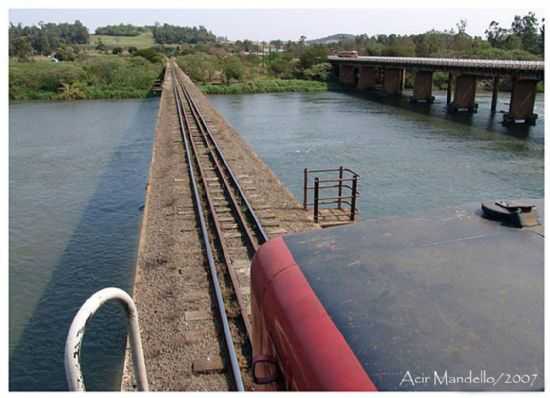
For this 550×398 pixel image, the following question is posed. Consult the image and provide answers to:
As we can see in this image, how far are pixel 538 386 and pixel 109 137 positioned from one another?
29770 mm

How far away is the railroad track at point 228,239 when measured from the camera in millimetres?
6105

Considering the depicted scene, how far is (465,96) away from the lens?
137 ft

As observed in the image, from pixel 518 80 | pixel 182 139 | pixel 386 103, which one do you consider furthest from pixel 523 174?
pixel 386 103

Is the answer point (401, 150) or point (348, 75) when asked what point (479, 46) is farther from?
point (401, 150)

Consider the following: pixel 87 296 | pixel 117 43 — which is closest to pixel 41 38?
pixel 117 43

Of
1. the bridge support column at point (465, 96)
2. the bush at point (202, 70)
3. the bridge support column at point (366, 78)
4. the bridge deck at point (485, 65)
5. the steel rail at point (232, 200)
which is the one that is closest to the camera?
the steel rail at point (232, 200)

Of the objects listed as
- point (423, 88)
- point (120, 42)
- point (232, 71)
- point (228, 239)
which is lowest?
point (228, 239)

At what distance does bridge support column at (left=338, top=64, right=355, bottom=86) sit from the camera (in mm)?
67688

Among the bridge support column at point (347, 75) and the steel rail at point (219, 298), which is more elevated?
the bridge support column at point (347, 75)

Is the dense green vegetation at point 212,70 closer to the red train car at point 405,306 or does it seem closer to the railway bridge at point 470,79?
the railway bridge at point 470,79

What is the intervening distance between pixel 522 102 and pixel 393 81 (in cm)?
2397

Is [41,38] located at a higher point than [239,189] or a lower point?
higher

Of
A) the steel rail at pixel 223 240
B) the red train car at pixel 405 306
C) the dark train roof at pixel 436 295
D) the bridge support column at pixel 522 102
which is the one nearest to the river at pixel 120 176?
the bridge support column at pixel 522 102

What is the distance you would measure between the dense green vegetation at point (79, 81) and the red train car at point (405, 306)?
52.9 metres
